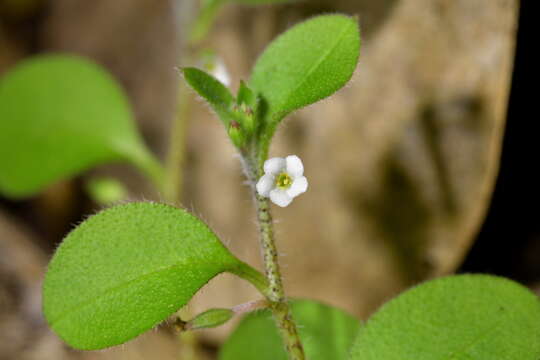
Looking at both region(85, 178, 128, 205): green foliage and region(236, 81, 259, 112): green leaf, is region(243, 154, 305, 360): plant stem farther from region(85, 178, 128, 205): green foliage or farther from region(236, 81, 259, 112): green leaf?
region(85, 178, 128, 205): green foliage

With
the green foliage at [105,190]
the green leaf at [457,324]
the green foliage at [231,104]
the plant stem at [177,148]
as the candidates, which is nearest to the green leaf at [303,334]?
the green leaf at [457,324]

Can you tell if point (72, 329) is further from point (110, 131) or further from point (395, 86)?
point (110, 131)

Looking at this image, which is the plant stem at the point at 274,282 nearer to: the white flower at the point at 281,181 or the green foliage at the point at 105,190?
the white flower at the point at 281,181

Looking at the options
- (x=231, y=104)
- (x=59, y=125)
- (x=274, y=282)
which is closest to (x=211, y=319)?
(x=274, y=282)

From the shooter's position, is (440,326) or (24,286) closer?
(440,326)

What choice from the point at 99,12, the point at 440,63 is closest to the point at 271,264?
the point at 440,63

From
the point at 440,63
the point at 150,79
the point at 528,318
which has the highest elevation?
the point at 150,79

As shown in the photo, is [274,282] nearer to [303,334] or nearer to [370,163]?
[303,334]
